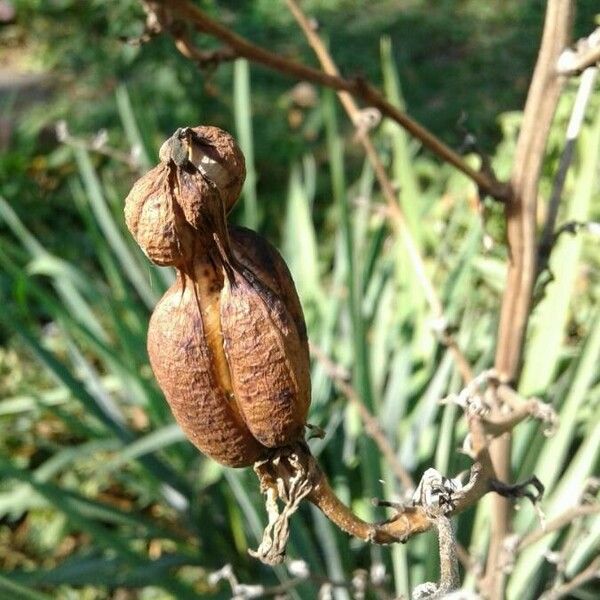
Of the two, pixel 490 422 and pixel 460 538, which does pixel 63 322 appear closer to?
pixel 460 538

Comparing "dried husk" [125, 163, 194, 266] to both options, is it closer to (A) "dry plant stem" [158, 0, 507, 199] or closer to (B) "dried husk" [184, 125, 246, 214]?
(B) "dried husk" [184, 125, 246, 214]

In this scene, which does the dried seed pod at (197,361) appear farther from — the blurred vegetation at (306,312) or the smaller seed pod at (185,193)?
the blurred vegetation at (306,312)

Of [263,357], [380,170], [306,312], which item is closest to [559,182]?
[380,170]

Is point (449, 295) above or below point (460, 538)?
above

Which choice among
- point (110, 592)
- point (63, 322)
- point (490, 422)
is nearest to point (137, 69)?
point (63, 322)

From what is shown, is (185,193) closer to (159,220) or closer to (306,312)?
(159,220)

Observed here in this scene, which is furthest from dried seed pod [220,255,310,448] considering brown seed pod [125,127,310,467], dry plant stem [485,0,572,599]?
dry plant stem [485,0,572,599]

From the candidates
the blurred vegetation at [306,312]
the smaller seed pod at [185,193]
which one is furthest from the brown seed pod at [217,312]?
the blurred vegetation at [306,312]
